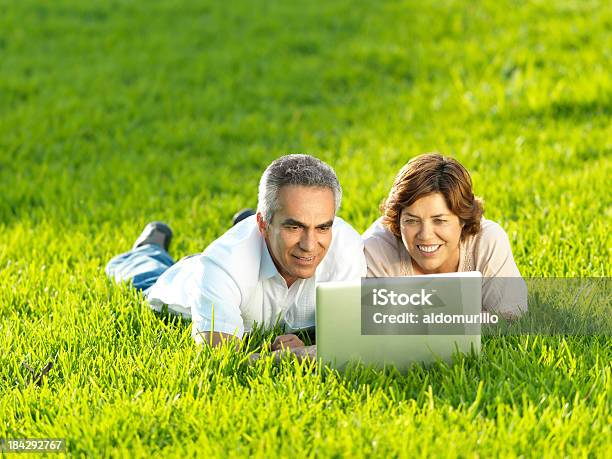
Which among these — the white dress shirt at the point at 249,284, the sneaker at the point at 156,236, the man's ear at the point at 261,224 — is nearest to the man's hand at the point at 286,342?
the white dress shirt at the point at 249,284

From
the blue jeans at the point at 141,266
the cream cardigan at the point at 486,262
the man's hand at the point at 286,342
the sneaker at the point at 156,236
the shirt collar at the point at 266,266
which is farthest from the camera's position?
the sneaker at the point at 156,236

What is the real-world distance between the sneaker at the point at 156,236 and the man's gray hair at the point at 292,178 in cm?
197

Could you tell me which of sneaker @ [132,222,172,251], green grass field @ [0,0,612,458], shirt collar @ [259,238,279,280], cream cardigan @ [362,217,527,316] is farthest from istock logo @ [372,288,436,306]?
sneaker @ [132,222,172,251]

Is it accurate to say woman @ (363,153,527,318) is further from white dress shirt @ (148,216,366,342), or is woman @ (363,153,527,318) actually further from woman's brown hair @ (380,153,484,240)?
white dress shirt @ (148,216,366,342)

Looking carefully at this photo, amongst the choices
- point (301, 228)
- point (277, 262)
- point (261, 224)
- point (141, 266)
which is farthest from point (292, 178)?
point (141, 266)

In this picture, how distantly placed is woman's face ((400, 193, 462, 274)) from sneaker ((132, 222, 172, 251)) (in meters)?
2.03

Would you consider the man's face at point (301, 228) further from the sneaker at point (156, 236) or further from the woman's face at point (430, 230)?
the sneaker at point (156, 236)

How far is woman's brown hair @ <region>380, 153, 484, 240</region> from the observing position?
14.7ft

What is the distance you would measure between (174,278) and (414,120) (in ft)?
15.3

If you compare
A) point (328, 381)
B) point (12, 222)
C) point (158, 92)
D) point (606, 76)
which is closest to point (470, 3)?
point (606, 76)

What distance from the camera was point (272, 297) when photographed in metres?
4.48

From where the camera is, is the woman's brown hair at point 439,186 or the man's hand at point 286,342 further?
the woman's brown hair at point 439,186

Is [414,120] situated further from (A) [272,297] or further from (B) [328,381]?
(B) [328,381]

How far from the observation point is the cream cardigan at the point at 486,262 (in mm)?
4672
